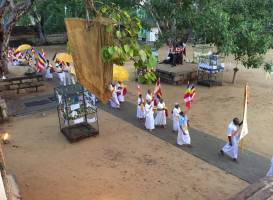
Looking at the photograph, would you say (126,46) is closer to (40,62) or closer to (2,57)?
(2,57)

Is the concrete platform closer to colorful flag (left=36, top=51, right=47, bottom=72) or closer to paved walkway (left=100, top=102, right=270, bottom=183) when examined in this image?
paved walkway (left=100, top=102, right=270, bottom=183)

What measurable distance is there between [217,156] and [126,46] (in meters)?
7.87

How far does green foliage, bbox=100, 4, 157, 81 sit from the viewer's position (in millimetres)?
3916

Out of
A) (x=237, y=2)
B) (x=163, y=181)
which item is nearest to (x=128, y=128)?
(x=163, y=181)

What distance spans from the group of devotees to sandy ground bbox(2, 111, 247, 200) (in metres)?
0.63

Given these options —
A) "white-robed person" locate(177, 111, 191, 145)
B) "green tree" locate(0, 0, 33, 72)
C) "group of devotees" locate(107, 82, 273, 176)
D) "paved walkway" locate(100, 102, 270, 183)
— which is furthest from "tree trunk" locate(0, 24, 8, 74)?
"white-robed person" locate(177, 111, 191, 145)

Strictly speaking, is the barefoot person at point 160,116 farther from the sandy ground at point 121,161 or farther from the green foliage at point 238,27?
the green foliage at point 238,27

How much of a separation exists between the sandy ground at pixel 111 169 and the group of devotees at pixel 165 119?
63 cm

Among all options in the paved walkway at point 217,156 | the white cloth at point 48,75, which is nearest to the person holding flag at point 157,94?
the paved walkway at point 217,156

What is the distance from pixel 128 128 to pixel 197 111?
3786mm

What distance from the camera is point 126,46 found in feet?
12.8

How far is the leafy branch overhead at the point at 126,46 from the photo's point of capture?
12.8 ft

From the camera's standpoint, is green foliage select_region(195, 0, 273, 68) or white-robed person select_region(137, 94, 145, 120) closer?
white-robed person select_region(137, 94, 145, 120)

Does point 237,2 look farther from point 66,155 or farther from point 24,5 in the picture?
point 66,155
